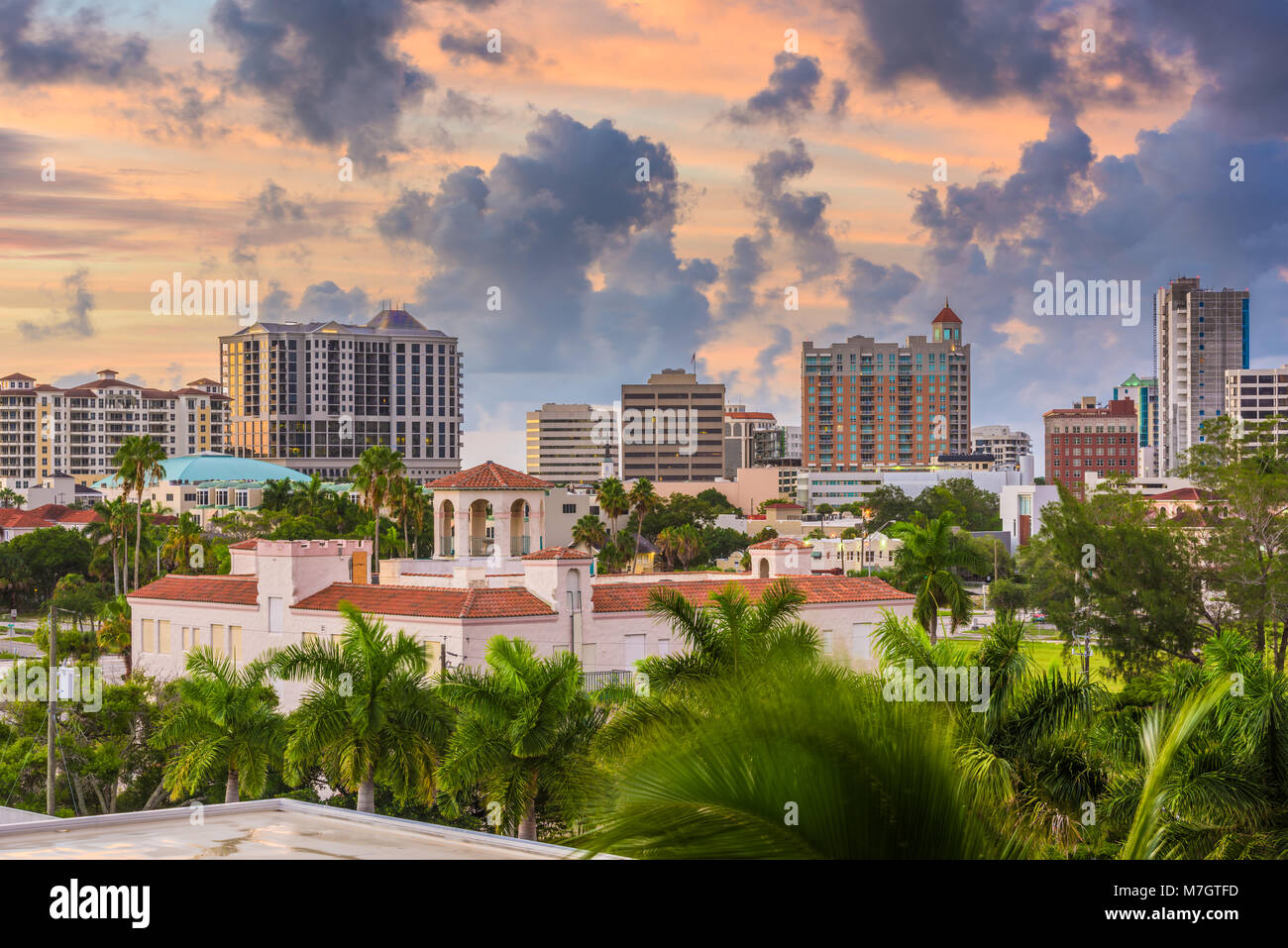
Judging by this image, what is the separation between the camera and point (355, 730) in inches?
1117

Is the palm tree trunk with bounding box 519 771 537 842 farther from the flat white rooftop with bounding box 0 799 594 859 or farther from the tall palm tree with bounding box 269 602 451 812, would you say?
the flat white rooftop with bounding box 0 799 594 859

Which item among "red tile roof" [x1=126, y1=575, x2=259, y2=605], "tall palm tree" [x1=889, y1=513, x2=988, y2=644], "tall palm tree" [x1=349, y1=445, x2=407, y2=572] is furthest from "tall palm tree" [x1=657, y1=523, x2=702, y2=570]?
"red tile roof" [x1=126, y1=575, x2=259, y2=605]

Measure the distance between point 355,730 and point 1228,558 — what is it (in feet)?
108

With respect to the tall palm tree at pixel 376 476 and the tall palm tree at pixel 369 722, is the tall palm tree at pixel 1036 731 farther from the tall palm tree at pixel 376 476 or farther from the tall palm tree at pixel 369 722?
the tall palm tree at pixel 376 476

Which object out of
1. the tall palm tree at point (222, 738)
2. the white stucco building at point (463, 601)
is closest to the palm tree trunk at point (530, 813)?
the tall palm tree at point (222, 738)

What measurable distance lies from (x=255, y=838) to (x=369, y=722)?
14167 mm

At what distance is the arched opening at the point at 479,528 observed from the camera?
47.3 metres

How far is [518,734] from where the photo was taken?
2655cm

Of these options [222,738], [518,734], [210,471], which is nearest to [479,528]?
[222,738]

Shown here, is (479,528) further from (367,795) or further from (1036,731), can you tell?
(1036,731)

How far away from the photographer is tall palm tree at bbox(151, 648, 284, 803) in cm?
2930

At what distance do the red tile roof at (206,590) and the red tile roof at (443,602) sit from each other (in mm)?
3031
